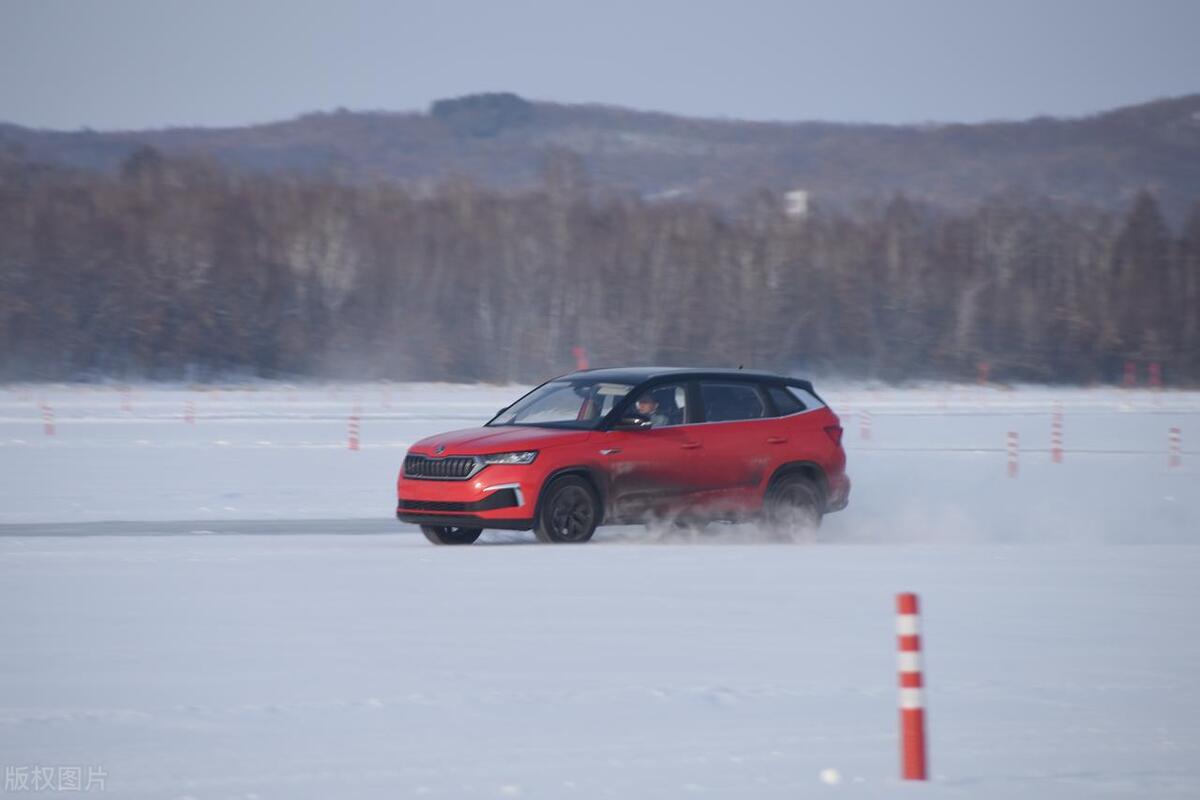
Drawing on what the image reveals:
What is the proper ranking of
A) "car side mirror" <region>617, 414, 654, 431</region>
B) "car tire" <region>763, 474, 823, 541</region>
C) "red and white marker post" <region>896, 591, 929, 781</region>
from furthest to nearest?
"car tire" <region>763, 474, 823, 541</region> < "car side mirror" <region>617, 414, 654, 431</region> < "red and white marker post" <region>896, 591, 929, 781</region>

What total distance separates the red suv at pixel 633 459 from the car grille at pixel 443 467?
12 millimetres

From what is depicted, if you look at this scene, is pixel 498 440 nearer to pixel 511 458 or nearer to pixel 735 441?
pixel 511 458

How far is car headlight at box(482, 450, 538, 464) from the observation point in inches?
566

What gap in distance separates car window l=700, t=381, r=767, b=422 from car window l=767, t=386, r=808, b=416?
0.56ft

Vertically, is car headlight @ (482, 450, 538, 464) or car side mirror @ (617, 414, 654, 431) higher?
car side mirror @ (617, 414, 654, 431)

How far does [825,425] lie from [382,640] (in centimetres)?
759

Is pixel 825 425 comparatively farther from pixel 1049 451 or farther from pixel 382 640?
pixel 1049 451

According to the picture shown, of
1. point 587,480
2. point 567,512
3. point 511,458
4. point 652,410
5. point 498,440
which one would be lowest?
point 567,512

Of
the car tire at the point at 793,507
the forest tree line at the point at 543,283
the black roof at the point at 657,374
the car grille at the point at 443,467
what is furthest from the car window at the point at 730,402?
the forest tree line at the point at 543,283

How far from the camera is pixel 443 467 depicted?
1461cm

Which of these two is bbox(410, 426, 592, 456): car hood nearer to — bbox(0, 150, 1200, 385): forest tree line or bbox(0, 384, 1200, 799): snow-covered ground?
bbox(0, 384, 1200, 799): snow-covered ground

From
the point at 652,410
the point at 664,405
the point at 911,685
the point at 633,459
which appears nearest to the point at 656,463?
the point at 633,459

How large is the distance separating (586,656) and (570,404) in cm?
637

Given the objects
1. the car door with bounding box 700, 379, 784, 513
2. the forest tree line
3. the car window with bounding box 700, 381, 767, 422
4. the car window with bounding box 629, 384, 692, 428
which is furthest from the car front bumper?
the forest tree line
